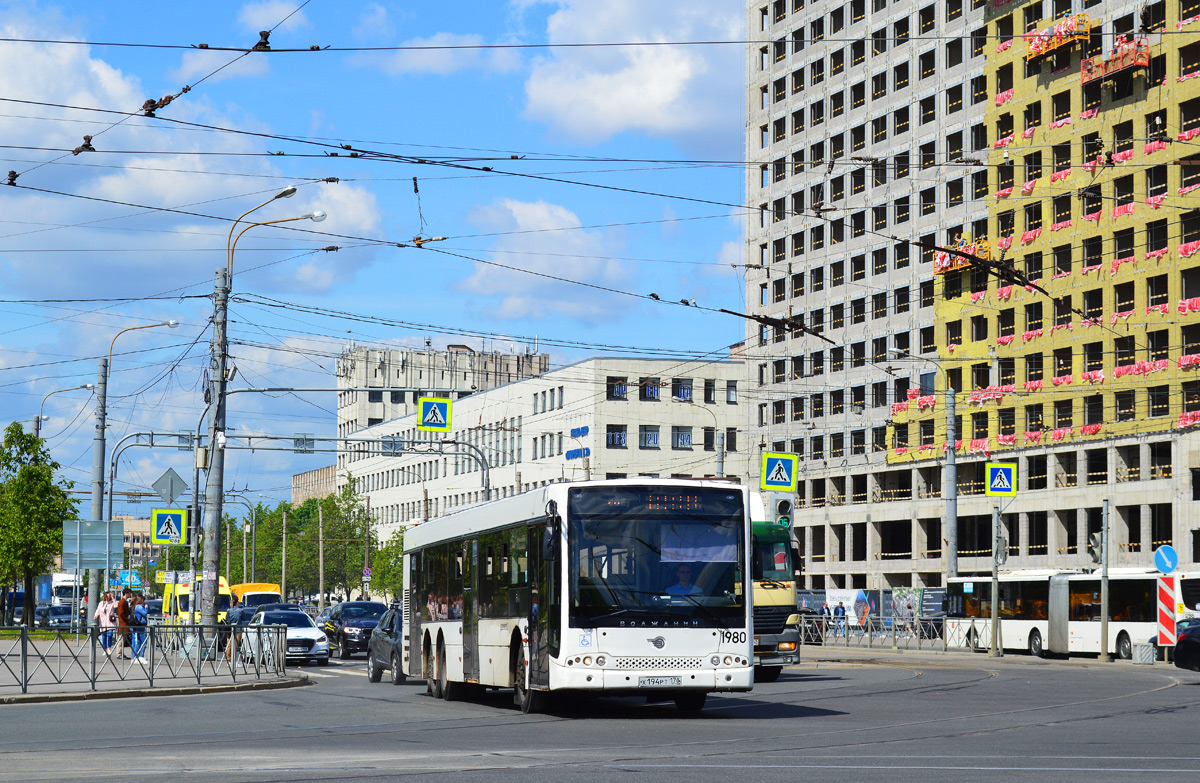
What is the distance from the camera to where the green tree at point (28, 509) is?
57031 millimetres

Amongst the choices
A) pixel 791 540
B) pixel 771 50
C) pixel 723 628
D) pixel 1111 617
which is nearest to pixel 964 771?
pixel 723 628

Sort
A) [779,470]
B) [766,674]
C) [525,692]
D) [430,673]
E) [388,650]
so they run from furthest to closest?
[779,470]
[388,650]
[766,674]
[430,673]
[525,692]

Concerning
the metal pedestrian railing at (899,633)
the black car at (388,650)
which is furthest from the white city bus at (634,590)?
the metal pedestrian railing at (899,633)

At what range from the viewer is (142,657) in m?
27.9

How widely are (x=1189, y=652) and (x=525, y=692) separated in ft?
53.5

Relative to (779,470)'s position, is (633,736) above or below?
below

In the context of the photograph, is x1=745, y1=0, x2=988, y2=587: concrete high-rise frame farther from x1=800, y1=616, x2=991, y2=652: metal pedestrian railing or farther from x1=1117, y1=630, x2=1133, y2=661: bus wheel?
x1=1117, y1=630, x2=1133, y2=661: bus wheel

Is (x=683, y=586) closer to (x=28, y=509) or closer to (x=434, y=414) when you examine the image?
(x=434, y=414)

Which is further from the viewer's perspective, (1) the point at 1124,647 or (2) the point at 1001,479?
(2) the point at 1001,479

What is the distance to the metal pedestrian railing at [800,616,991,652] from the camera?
50.4 m

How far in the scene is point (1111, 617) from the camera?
144 ft

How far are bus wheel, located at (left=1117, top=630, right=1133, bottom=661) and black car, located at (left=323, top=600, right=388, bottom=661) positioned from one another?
18863 mm

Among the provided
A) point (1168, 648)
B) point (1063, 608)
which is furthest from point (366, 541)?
point (1168, 648)

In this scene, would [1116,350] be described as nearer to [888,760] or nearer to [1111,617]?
[1111,617]
